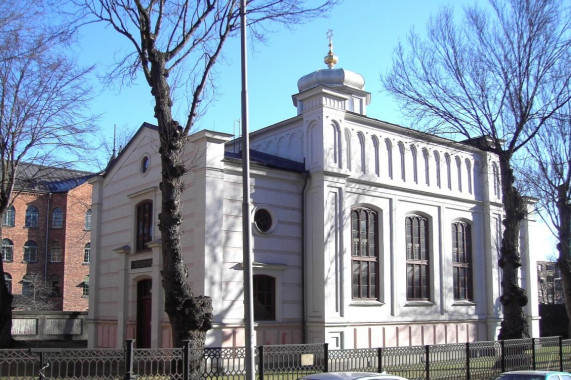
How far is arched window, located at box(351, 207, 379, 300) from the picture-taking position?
2442 centimetres

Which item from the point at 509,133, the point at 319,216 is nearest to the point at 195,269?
the point at 319,216

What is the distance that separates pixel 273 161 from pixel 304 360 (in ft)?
36.9

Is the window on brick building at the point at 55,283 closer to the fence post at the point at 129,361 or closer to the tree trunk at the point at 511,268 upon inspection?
the tree trunk at the point at 511,268

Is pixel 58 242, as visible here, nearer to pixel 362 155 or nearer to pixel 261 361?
pixel 362 155

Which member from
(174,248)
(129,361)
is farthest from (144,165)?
(129,361)

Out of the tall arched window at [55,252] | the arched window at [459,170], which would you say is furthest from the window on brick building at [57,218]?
the arched window at [459,170]

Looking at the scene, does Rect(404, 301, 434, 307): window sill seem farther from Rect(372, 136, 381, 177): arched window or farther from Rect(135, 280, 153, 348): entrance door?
Rect(135, 280, 153, 348): entrance door

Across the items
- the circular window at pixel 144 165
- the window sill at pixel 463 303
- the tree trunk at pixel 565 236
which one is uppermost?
the circular window at pixel 144 165

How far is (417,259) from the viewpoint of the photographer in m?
27.0

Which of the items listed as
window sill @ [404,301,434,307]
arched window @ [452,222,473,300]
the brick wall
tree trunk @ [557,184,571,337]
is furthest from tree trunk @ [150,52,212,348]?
the brick wall

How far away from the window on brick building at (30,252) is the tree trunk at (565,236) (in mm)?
42664

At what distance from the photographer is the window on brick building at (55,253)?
54.8 metres

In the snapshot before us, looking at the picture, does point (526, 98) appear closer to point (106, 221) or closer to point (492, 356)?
point (492, 356)

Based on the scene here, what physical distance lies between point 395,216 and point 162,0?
13.8m
